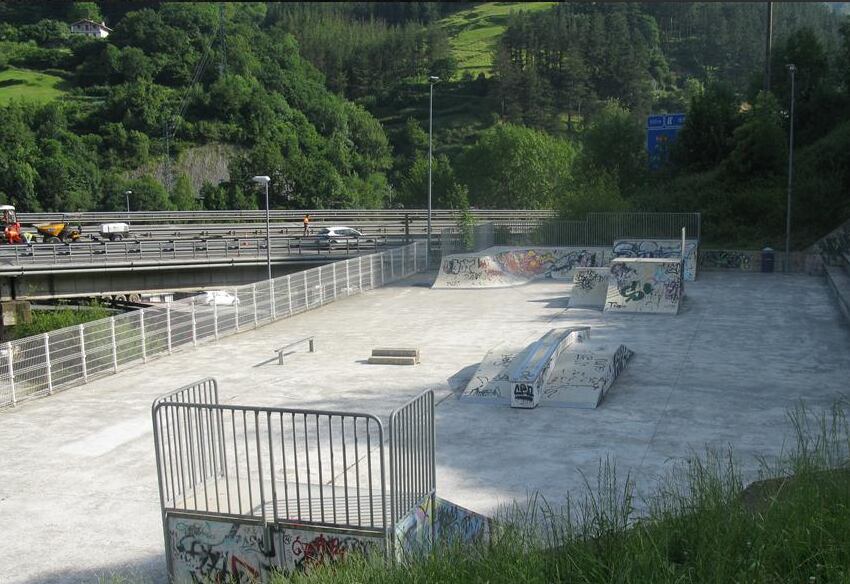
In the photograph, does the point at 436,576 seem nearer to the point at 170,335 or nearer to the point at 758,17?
the point at 170,335

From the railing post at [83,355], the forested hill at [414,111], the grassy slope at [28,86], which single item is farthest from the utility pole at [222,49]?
the railing post at [83,355]

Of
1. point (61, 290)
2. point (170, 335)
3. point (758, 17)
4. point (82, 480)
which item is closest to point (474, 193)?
point (61, 290)

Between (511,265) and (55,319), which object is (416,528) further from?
(55,319)

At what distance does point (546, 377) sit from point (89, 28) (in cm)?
17799

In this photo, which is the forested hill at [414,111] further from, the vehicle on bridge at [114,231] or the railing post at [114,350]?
the railing post at [114,350]

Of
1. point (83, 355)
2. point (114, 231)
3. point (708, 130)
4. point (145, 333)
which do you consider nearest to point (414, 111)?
point (708, 130)

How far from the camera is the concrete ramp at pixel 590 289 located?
97.9 feet

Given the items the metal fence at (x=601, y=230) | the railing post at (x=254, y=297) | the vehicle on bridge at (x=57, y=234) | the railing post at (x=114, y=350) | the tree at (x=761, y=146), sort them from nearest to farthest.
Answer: the railing post at (x=114, y=350) → the railing post at (x=254, y=297) → the metal fence at (x=601, y=230) → the vehicle on bridge at (x=57, y=234) → the tree at (x=761, y=146)

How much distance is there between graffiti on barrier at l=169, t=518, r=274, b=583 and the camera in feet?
25.5

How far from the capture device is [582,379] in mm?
16781

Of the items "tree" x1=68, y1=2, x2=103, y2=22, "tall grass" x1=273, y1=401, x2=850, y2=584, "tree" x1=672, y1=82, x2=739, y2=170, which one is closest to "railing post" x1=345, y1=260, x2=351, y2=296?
"tall grass" x1=273, y1=401, x2=850, y2=584

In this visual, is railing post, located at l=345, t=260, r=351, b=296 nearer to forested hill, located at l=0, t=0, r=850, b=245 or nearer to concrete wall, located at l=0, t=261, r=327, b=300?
concrete wall, located at l=0, t=261, r=327, b=300

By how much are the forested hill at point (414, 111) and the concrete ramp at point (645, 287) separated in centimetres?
2172

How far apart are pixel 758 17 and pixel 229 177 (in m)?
119
